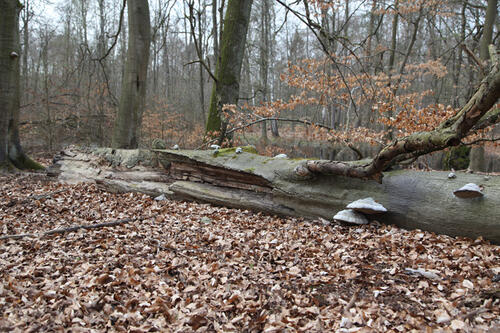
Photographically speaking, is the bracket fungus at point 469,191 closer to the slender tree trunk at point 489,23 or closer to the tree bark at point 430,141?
the tree bark at point 430,141

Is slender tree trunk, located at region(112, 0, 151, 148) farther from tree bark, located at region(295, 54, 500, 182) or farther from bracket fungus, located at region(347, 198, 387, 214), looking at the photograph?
bracket fungus, located at region(347, 198, 387, 214)

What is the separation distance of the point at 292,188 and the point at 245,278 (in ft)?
6.97

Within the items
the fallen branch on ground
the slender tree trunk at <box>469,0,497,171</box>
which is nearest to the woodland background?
the slender tree trunk at <box>469,0,497,171</box>

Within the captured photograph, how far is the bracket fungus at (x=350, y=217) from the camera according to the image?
14.1 feet

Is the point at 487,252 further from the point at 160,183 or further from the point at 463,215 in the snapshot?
the point at 160,183

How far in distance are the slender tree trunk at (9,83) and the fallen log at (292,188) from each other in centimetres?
209

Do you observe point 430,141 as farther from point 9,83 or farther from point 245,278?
point 9,83

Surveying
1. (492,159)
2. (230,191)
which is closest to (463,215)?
(230,191)

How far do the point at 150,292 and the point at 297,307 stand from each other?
1460 millimetres

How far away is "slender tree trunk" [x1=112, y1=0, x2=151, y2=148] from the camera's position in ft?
29.7

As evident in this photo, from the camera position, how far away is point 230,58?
28.0 ft

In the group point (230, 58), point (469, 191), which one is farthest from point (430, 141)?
point (230, 58)

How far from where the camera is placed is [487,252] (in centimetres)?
333

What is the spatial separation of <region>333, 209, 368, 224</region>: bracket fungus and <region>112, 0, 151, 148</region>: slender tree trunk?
712 centimetres
